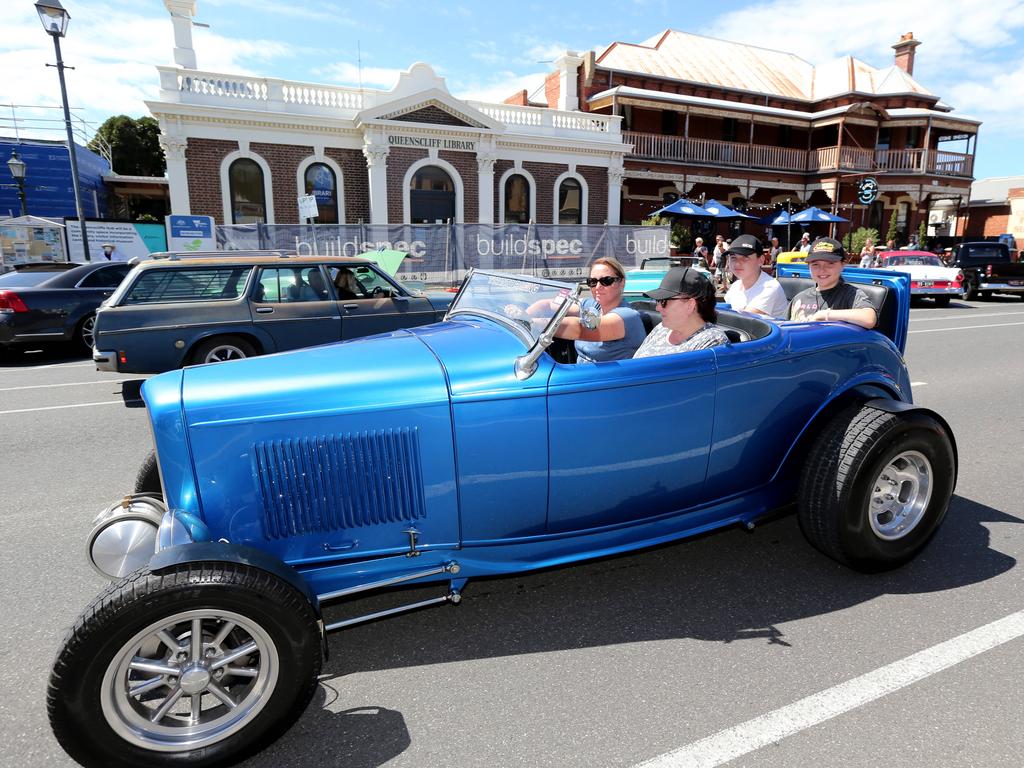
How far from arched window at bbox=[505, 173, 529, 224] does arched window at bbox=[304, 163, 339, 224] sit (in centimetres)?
629

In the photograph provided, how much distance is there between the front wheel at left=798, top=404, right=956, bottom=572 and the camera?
10.5ft

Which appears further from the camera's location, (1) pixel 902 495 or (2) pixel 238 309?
(2) pixel 238 309

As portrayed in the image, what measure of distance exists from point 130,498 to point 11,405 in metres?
5.97

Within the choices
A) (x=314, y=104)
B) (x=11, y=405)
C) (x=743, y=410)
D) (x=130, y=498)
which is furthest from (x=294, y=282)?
(x=314, y=104)

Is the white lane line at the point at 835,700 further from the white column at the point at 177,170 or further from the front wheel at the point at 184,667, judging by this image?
the white column at the point at 177,170

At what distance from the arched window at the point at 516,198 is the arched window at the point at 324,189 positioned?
6289mm

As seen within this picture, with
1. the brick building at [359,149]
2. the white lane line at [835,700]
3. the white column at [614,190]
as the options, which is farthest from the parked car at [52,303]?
the white column at [614,190]

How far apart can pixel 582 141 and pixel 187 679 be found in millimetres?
25136

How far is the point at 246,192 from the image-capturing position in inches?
808

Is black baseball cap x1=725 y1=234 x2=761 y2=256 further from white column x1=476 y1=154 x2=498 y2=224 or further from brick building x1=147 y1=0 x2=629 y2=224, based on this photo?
white column x1=476 y1=154 x2=498 y2=224

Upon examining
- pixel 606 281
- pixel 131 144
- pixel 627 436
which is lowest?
pixel 627 436

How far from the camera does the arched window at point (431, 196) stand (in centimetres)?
2234

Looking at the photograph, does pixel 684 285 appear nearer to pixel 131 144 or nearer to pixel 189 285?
pixel 189 285

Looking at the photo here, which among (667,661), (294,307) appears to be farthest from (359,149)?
(667,661)
